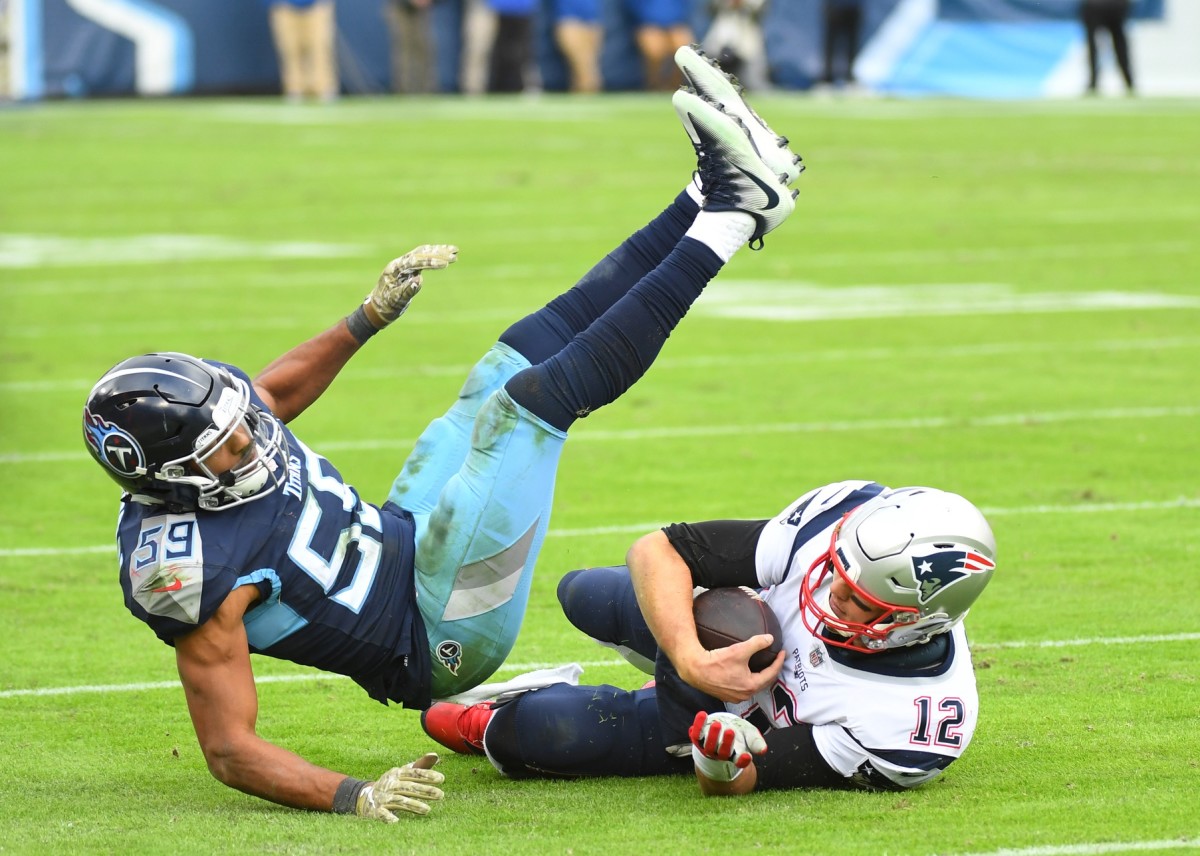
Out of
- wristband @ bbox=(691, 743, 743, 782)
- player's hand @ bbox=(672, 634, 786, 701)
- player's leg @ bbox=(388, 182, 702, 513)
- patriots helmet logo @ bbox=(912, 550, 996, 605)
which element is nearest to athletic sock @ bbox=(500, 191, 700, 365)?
player's leg @ bbox=(388, 182, 702, 513)

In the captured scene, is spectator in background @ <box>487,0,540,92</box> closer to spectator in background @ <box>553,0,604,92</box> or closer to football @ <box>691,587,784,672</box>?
spectator in background @ <box>553,0,604,92</box>

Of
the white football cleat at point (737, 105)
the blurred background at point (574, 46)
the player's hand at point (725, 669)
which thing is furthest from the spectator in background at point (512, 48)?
the player's hand at point (725, 669)

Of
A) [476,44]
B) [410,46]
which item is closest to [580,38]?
[476,44]

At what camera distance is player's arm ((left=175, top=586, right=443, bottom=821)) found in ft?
14.3

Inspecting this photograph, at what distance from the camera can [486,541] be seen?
4.87m

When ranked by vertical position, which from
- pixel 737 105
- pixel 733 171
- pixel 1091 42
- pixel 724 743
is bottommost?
pixel 1091 42

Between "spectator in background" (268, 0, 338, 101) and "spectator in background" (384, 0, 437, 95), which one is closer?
"spectator in background" (268, 0, 338, 101)

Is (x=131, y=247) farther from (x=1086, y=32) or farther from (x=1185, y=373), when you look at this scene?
(x=1086, y=32)

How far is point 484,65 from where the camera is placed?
104ft

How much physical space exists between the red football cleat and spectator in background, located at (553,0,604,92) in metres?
26.7

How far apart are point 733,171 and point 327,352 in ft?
4.11

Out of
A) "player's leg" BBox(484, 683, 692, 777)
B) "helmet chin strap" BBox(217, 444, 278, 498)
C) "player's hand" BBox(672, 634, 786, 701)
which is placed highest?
"helmet chin strap" BBox(217, 444, 278, 498)

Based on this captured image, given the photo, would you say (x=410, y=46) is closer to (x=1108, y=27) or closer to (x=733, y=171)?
(x=1108, y=27)

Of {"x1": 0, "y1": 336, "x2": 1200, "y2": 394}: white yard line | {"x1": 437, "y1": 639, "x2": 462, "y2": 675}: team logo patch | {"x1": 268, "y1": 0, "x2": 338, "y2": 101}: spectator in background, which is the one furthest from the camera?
{"x1": 268, "y1": 0, "x2": 338, "y2": 101}: spectator in background
